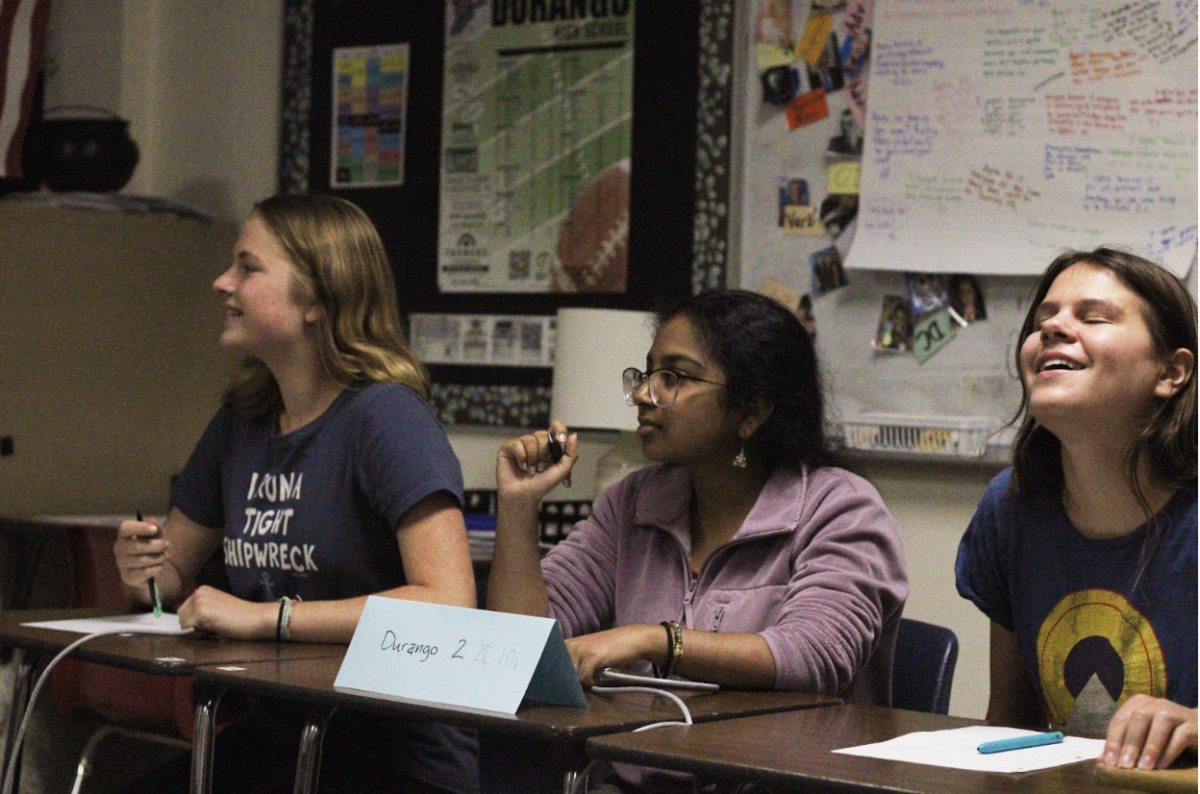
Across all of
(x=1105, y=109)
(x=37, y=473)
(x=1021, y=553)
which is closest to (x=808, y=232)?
(x=1105, y=109)

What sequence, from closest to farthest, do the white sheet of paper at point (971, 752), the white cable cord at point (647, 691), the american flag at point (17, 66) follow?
the white sheet of paper at point (971, 752) < the white cable cord at point (647, 691) < the american flag at point (17, 66)

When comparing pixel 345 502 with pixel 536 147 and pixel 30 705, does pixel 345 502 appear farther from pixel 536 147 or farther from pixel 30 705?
pixel 536 147

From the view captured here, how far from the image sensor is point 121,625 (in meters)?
2.03

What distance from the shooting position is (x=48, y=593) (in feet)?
11.7

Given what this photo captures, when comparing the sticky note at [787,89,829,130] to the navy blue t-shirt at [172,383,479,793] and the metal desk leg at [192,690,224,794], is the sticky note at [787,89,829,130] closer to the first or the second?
the navy blue t-shirt at [172,383,479,793]

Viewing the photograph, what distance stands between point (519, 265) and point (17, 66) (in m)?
1.47

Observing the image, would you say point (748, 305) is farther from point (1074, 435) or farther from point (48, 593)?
point (48, 593)

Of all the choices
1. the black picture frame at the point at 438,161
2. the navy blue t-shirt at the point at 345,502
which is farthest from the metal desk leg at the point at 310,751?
the black picture frame at the point at 438,161

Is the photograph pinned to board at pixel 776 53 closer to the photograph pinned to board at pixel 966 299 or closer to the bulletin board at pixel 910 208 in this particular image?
the bulletin board at pixel 910 208

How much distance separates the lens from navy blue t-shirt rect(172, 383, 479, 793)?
6.48 ft

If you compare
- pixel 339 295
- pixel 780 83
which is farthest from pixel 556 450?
pixel 780 83

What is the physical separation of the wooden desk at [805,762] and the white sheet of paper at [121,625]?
2.95 ft

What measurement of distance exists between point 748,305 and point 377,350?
568 millimetres

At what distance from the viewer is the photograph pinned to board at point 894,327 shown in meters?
3.08
